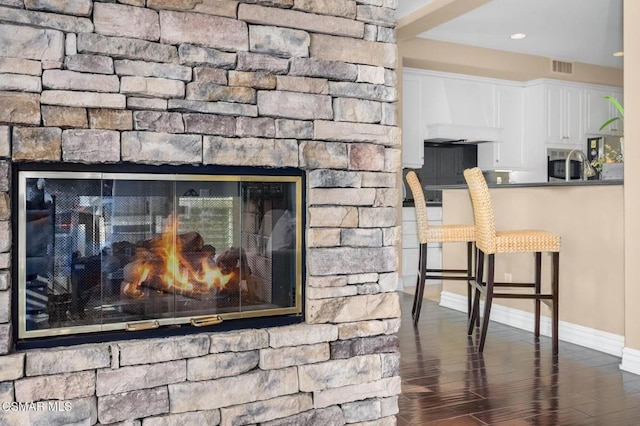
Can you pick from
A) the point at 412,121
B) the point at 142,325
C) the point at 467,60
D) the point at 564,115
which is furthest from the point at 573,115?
the point at 142,325

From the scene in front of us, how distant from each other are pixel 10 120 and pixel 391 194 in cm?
136

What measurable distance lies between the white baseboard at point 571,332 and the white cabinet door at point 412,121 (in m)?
1.99

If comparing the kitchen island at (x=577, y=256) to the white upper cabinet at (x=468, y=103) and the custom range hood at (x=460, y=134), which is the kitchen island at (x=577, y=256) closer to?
the custom range hood at (x=460, y=134)

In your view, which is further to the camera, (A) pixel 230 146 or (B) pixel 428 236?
(B) pixel 428 236

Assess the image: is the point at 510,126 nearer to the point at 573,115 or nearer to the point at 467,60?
the point at 573,115

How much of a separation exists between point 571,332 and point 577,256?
49cm

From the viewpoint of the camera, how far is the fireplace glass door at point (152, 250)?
1.85 metres

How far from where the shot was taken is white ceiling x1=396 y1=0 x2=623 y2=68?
4.86 meters

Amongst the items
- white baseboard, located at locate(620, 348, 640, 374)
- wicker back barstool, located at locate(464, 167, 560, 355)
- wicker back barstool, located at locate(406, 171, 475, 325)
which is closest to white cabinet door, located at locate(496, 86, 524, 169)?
wicker back barstool, located at locate(406, 171, 475, 325)

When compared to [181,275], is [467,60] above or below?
above

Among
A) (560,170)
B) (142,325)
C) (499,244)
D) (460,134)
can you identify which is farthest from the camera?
(560,170)

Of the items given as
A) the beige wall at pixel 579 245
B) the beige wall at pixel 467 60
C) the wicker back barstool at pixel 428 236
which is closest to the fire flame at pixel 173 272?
the wicker back barstool at pixel 428 236

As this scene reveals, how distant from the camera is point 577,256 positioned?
3688 millimetres

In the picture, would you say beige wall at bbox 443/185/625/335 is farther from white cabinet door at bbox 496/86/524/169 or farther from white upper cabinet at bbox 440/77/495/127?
white cabinet door at bbox 496/86/524/169
